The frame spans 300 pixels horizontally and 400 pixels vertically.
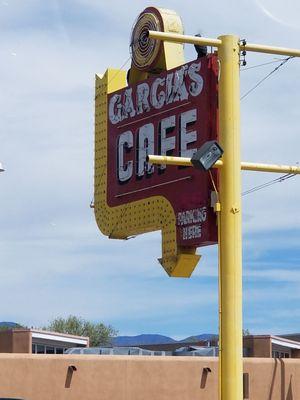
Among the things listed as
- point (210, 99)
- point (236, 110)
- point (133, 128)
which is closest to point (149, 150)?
point (133, 128)

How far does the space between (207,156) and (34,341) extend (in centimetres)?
2335

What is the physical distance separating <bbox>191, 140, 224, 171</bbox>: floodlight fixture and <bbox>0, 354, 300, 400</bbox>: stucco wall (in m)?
8.51

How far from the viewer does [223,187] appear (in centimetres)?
2064

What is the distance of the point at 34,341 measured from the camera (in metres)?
40.8

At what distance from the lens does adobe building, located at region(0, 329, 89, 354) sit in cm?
3825

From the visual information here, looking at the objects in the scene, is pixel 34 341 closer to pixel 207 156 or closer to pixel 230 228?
pixel 230 228

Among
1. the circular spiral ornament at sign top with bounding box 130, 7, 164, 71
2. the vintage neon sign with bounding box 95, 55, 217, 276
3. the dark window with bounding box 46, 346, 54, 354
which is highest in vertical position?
the circular spiral ornament at sign top with bounding box 130, 7, 164, 71

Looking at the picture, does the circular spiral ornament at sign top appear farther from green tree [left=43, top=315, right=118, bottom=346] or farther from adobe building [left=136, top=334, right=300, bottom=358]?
green tree [left=43, top=315, right=118, bottom=346]

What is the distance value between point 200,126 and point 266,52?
14.9ft

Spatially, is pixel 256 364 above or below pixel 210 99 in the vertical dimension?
below

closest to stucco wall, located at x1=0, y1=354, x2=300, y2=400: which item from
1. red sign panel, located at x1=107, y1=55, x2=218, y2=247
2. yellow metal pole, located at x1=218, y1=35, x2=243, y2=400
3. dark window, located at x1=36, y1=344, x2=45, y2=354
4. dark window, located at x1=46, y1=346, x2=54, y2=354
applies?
red sign panel, located at x1=107, y1=55, x2=218, y2=247

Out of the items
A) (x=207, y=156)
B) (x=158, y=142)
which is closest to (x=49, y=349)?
(x=158, y=142)

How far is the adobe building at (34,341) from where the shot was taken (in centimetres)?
3825

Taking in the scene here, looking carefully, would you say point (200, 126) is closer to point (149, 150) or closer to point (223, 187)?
point (149, 150)
